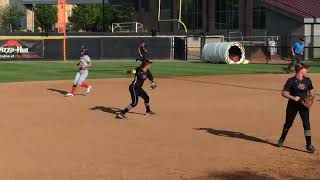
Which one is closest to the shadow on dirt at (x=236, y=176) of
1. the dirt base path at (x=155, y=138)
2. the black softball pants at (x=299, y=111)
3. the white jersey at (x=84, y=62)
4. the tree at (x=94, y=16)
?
the dirt base path at (x=155, y=138)

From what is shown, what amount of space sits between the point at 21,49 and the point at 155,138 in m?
34.4

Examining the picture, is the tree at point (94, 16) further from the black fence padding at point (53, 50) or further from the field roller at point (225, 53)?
the field roller at point (225, 53)

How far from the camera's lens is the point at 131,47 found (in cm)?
4656

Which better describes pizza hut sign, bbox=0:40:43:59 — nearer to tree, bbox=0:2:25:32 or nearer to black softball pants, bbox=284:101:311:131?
black softball pants, bbox=284:101:311:131

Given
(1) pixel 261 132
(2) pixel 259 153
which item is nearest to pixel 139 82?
(1) pixel 261 132

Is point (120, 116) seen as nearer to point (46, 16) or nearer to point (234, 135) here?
point (234, 135)

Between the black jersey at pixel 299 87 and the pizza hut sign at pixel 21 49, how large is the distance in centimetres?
3583

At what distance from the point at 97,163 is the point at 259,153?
9.21 ft

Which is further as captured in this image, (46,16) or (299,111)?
(46,16)

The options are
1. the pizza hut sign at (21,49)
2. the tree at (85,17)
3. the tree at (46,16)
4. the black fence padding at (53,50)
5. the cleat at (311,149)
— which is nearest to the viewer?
the cleat at (311,149)

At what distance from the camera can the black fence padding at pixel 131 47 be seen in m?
46.2

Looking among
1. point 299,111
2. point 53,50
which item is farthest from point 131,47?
point 299,111

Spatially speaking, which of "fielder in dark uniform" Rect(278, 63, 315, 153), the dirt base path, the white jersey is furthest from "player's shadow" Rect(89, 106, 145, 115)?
"fielder in dark uniform" Rect(278, 63, 315, 153)

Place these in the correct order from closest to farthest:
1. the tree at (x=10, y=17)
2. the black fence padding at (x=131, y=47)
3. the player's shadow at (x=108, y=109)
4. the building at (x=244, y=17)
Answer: the player's shadow at (x=108, y=109) < the black fence padding at (x=131, y=47) < the building at (x=244, y=17) < the tree at (x=10, y=17)
